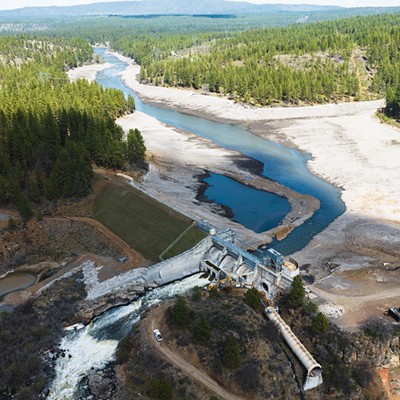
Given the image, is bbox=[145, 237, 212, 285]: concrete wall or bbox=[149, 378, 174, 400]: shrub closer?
bbox=[149, 378, 174, 400]: shrub

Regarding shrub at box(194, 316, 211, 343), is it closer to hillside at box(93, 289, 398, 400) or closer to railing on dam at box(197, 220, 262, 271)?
hillside at box(93, 289, 398, 400)

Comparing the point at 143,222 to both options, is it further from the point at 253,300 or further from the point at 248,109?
the point at 248,109

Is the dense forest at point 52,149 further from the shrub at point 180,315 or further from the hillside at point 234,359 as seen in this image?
the hillside at point 234,359

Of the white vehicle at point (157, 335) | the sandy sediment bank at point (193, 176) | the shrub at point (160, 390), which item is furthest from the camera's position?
the sandy sediment bank at point (193, 176)

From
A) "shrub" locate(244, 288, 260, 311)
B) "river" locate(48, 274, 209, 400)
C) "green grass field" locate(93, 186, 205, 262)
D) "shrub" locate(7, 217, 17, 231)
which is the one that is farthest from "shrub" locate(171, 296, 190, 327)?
"shrub" locate(7, 217, 17, 231)

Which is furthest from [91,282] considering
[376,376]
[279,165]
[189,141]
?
[189,141]

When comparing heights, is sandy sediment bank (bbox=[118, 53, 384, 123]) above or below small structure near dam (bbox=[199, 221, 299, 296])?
below

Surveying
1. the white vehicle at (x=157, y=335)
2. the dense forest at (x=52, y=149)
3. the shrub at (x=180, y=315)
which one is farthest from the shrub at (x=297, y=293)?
the dense forest at (x=52, y=149)
